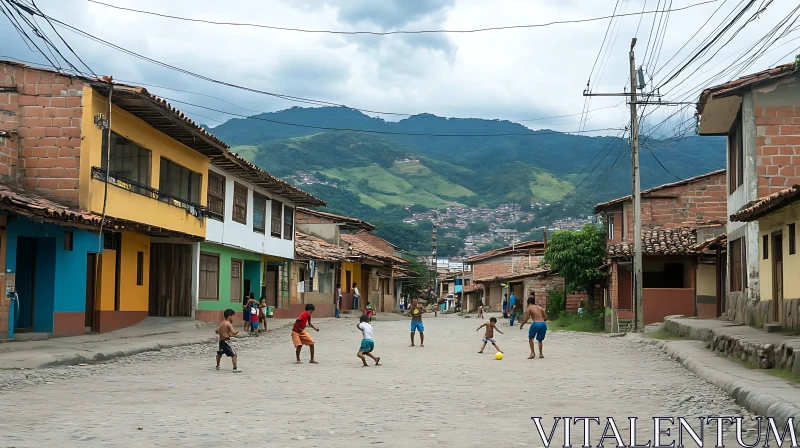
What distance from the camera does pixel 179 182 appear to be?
1000 inches

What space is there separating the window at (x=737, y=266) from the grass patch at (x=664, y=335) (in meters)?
2.11

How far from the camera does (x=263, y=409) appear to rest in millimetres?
10203

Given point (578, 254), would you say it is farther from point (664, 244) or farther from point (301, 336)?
point (301, 336)

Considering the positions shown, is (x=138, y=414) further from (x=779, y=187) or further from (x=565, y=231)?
(x=565, y=231)

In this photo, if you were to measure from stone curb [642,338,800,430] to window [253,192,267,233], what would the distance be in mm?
19903

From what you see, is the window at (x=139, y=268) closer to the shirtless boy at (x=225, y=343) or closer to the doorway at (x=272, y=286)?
the shirtless boy at (x=225, y=343)

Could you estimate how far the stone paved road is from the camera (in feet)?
27.2

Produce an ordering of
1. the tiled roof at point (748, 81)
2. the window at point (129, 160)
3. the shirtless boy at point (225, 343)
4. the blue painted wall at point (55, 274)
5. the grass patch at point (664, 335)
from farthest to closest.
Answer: the grass patch at point (664, 335), the window at point (129, 160), the tiled roof at point (748, 81), the blue painted wall at point (55, 274), the shirtless boy at point (225, 343)

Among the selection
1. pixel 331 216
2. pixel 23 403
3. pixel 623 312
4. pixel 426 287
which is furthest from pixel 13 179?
pixel 426 287

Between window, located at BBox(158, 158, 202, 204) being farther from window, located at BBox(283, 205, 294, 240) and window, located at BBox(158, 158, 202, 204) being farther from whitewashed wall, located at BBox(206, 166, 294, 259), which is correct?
window, located at BBox(283, 205, 294, 240)

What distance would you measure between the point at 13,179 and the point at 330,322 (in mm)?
18049

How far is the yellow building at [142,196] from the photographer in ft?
65.0

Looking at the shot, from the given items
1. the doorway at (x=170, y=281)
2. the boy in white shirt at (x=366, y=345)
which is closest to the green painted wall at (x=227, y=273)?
the doorway at (x=170, y=281)

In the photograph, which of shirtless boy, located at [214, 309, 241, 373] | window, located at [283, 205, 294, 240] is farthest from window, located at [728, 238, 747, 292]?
window, located at [283, 205, 294, 240]
